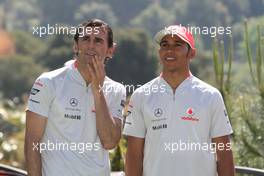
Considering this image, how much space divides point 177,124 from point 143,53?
54978 mm

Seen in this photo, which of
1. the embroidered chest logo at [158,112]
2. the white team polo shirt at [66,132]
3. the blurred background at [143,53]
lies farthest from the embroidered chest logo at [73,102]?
the blurred background at [143,53]

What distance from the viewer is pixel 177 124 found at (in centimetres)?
490

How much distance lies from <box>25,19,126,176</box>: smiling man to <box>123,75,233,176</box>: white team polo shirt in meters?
0.19

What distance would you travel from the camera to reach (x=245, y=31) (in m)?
8.21

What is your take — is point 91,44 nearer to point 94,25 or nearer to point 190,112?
point 94,25

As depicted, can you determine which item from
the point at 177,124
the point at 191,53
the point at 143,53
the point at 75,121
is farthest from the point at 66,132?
the point at 143,53

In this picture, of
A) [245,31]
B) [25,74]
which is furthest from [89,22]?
[25,74]

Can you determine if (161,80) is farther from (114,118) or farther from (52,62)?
(52,62)

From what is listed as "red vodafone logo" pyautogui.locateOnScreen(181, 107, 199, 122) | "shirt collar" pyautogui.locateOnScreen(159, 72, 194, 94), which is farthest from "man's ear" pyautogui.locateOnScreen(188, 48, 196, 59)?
"red vodafone logo" pyautogui.locateOnScreen(181, 107, 199, 122)

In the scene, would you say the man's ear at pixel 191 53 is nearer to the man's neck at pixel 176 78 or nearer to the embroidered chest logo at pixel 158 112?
the man's neck at pixel 176 78

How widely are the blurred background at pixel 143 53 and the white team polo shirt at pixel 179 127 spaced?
2.06ft

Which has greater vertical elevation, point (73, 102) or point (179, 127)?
point (73, 102)

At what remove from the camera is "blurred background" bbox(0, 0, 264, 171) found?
814 cm

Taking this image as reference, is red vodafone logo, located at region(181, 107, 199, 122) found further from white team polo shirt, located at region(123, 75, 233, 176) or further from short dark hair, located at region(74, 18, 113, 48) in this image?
short dark hair, located at region(74, 18, 113, 48)
